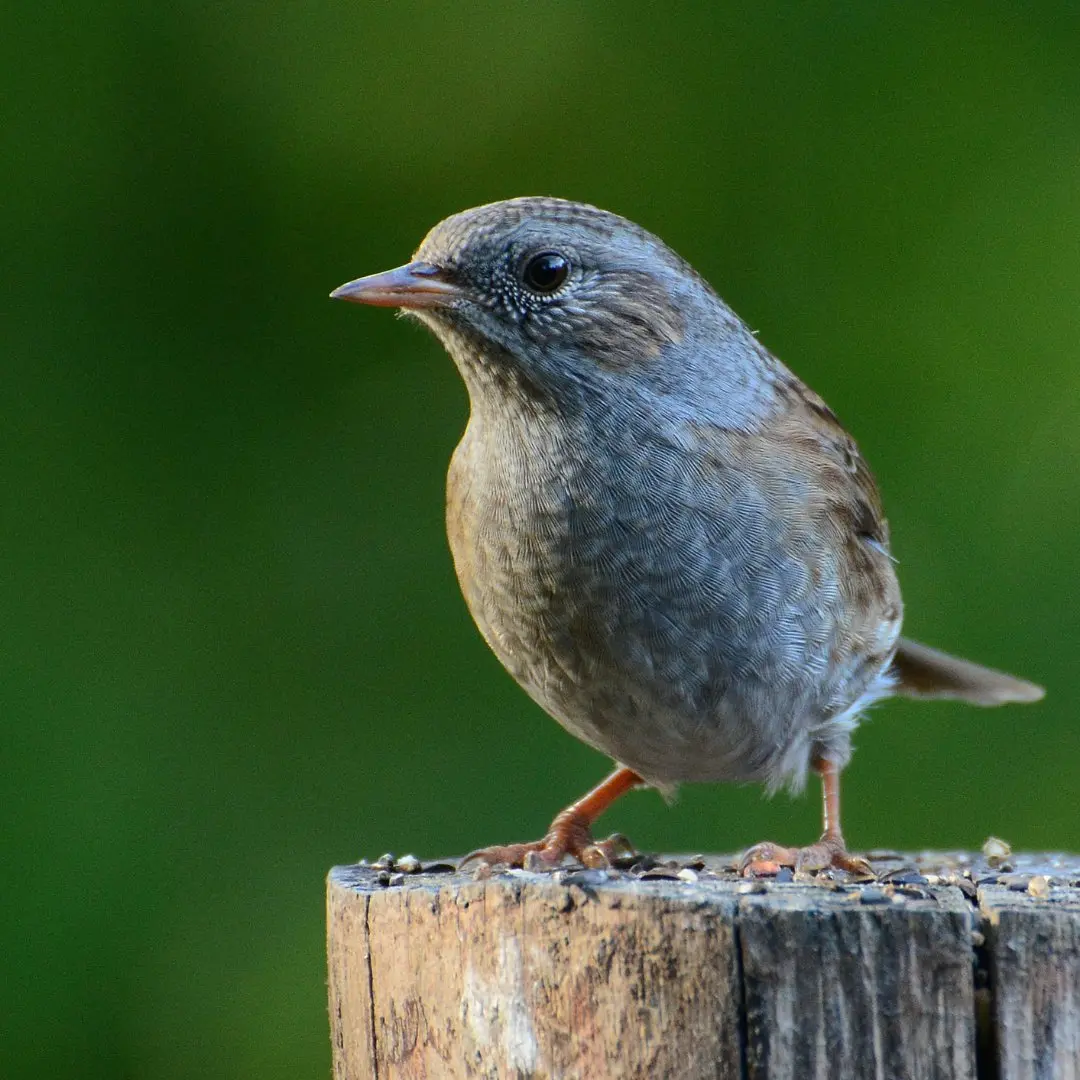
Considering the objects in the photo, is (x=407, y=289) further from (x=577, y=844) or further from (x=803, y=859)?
(x=803, y=859)

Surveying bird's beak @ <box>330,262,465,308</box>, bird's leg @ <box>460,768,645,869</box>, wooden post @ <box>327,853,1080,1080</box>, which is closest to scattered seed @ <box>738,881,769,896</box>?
wooden post @ <box>327,853,1080,1080</box>

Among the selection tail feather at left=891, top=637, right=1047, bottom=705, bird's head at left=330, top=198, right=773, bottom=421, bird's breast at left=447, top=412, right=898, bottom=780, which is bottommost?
tail feather at left=891, top=637, right=1047, bottom=705

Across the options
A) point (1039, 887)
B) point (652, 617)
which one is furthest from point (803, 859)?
point (1039, 887)

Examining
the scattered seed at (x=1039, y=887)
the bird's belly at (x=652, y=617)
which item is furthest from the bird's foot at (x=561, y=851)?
the scattered seed at (x=1039, y=887)

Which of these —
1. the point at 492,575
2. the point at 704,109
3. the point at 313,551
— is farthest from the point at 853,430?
the point at 492,575

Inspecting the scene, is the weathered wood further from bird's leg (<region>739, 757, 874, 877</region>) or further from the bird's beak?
the bird's beak

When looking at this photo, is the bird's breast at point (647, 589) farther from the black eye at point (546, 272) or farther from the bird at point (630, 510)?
the black eye at point (546, 272)

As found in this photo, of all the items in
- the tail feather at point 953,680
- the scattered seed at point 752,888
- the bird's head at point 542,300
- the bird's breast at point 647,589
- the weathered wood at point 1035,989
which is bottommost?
the weathered wood at point 1035,989
